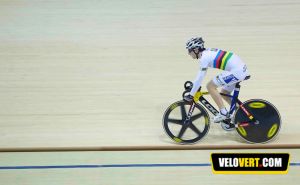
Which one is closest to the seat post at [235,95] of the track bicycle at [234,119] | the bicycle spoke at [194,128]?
the track bicycle at [234,119]

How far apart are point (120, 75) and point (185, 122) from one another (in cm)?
173

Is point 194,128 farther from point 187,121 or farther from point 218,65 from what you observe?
point 218,65

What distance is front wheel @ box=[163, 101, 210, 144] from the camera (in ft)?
14.8

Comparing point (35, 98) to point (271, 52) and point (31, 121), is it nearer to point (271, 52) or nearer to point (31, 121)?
point (31, 121)

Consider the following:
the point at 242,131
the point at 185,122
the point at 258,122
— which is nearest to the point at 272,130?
the point at 258,122

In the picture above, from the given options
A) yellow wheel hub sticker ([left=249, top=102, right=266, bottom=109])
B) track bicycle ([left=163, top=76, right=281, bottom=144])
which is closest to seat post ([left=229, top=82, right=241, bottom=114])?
track bicycle ([left=163, top=76, right=281, bottom=144])

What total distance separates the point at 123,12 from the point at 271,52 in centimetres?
244

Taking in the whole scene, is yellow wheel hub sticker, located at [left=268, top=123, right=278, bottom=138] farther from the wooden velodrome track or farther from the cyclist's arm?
the cyclist's arm

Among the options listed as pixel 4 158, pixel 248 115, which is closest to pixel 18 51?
pixel 4 158

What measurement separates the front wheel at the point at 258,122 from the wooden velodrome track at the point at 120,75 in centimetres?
14

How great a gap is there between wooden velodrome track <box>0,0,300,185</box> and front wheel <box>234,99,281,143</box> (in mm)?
137

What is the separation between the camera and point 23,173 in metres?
4.28

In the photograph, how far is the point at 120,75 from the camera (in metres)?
6.07

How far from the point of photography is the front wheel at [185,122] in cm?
452
